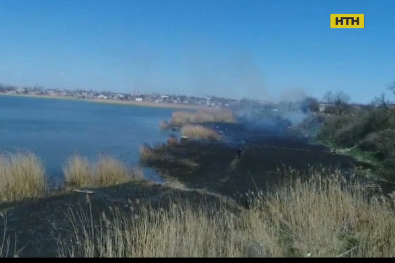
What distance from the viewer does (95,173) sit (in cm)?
1278

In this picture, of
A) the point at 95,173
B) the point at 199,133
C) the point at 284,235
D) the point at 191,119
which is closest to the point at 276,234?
the point at 284,235

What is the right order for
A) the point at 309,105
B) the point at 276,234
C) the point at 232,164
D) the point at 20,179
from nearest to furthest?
the point at 276,234 → the point at 20,179 → the point at 232,164 → the point at 309,105

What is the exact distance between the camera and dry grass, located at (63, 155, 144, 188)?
40.4 ft

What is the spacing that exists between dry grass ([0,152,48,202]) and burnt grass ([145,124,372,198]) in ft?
18.4

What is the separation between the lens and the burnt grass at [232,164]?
1378 cm

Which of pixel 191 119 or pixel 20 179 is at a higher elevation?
pixel 191 119

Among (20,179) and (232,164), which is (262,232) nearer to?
(20,179)

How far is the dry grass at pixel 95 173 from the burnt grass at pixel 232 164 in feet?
8.91

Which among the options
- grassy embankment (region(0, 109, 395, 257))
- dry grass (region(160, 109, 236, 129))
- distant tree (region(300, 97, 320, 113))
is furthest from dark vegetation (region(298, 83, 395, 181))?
distant tree (region(300, 97, 320, 113))

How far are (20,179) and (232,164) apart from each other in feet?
36.7

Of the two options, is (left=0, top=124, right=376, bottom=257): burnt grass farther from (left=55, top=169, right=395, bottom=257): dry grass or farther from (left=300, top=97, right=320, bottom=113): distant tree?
(left=300, top=97, right=320, bottom=113): distant tree

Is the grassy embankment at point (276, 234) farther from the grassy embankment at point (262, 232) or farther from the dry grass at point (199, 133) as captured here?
the dry grass at point (199, 133)

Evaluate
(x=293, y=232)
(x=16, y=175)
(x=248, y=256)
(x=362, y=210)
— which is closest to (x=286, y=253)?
(x=248, y=256)
